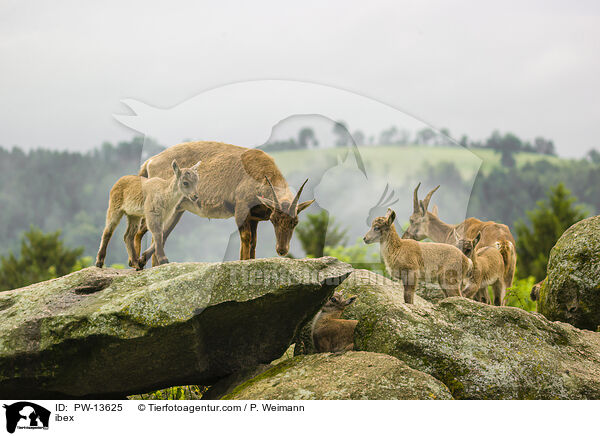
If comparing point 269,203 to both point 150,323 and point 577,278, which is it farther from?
point 577,278

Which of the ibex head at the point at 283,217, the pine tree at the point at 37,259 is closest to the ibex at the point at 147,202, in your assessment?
the ibex head at the point at 283,217

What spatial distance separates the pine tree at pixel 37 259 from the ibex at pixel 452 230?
52.8ft

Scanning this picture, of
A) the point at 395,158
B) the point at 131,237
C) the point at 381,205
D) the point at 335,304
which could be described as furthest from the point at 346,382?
the point at 131,237

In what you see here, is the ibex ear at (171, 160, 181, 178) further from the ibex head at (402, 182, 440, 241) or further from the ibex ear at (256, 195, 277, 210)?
the ibex head at (402, 182, 440, 241)

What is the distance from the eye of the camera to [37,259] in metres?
22.6

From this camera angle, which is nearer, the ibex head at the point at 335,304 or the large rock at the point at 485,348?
the large rock at the point at 485,348

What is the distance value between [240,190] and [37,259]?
1840cm

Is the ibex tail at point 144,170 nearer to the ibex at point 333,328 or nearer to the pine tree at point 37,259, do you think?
the ibex at point 333,328

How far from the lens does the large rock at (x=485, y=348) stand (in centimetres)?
639

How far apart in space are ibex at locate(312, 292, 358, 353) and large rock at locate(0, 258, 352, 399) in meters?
0.44

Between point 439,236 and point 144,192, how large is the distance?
4.34 meters

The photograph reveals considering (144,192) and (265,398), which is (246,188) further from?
(265,398)

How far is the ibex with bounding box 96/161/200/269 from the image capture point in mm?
6914

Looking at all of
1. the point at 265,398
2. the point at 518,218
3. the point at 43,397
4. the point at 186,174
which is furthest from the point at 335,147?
the point at 518,218
